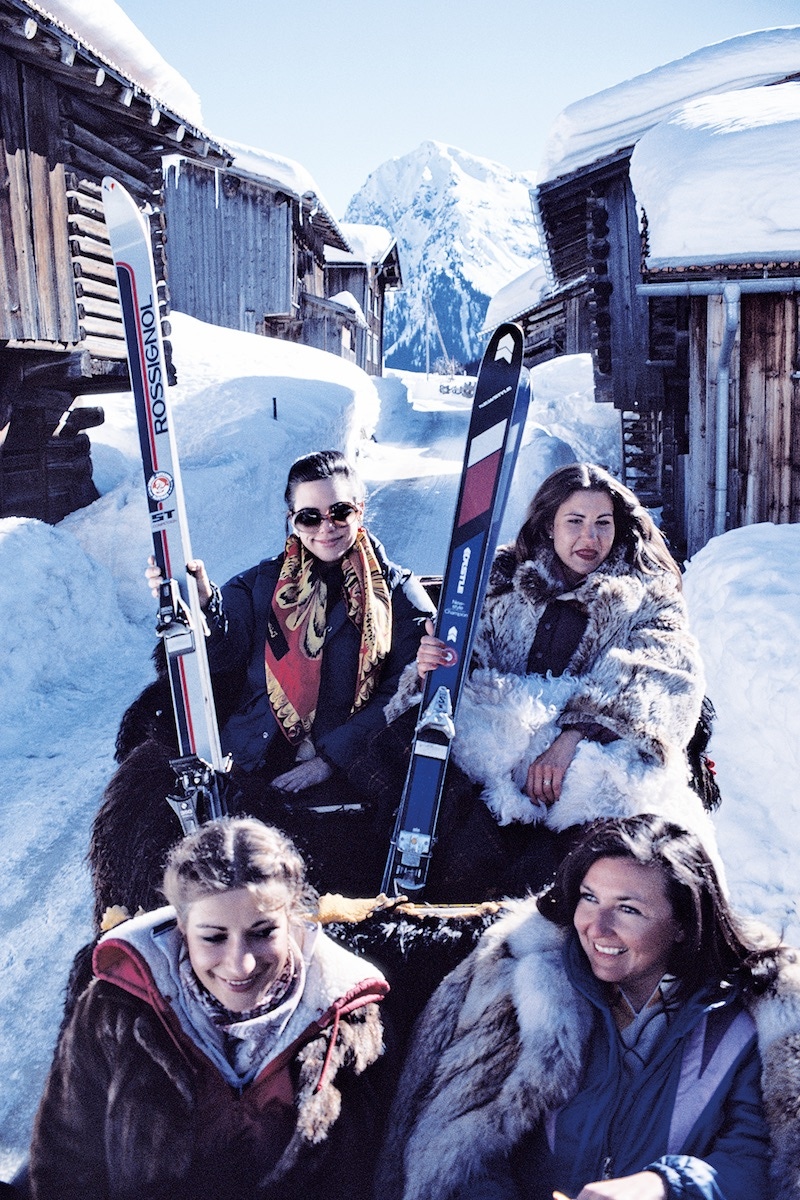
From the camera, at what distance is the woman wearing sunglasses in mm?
3074

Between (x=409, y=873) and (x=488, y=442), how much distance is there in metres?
1.49

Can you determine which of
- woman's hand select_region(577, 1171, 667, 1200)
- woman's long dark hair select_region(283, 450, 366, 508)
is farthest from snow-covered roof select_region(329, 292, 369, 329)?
woman's hand select_region(577, 1171, 667, 1200)

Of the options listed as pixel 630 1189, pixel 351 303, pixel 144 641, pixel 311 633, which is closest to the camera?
pixel 630 1189

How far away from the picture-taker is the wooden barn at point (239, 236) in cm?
1859

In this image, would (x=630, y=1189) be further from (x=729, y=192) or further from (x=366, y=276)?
(x=366, y=276)

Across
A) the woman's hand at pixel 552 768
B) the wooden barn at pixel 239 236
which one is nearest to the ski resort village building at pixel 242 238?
the wooden barn at pixel 239 236

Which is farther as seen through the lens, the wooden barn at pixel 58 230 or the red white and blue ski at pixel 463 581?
the wooden barn at pixel 58 230

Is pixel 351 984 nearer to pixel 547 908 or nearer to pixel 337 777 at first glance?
pixel 547 908

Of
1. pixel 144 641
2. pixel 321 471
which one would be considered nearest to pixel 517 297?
pixel 144 641

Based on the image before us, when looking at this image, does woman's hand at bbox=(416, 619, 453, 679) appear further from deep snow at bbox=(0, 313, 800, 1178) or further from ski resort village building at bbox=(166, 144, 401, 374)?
ski resort village building at bbox=(166, 144, 401, 374)

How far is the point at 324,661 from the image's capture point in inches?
126

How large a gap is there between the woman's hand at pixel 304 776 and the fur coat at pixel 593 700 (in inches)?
13.1

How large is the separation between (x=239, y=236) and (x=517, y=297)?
6.98 meters

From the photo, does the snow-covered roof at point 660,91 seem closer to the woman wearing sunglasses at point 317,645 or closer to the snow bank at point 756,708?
the snow bank at point 756,708
